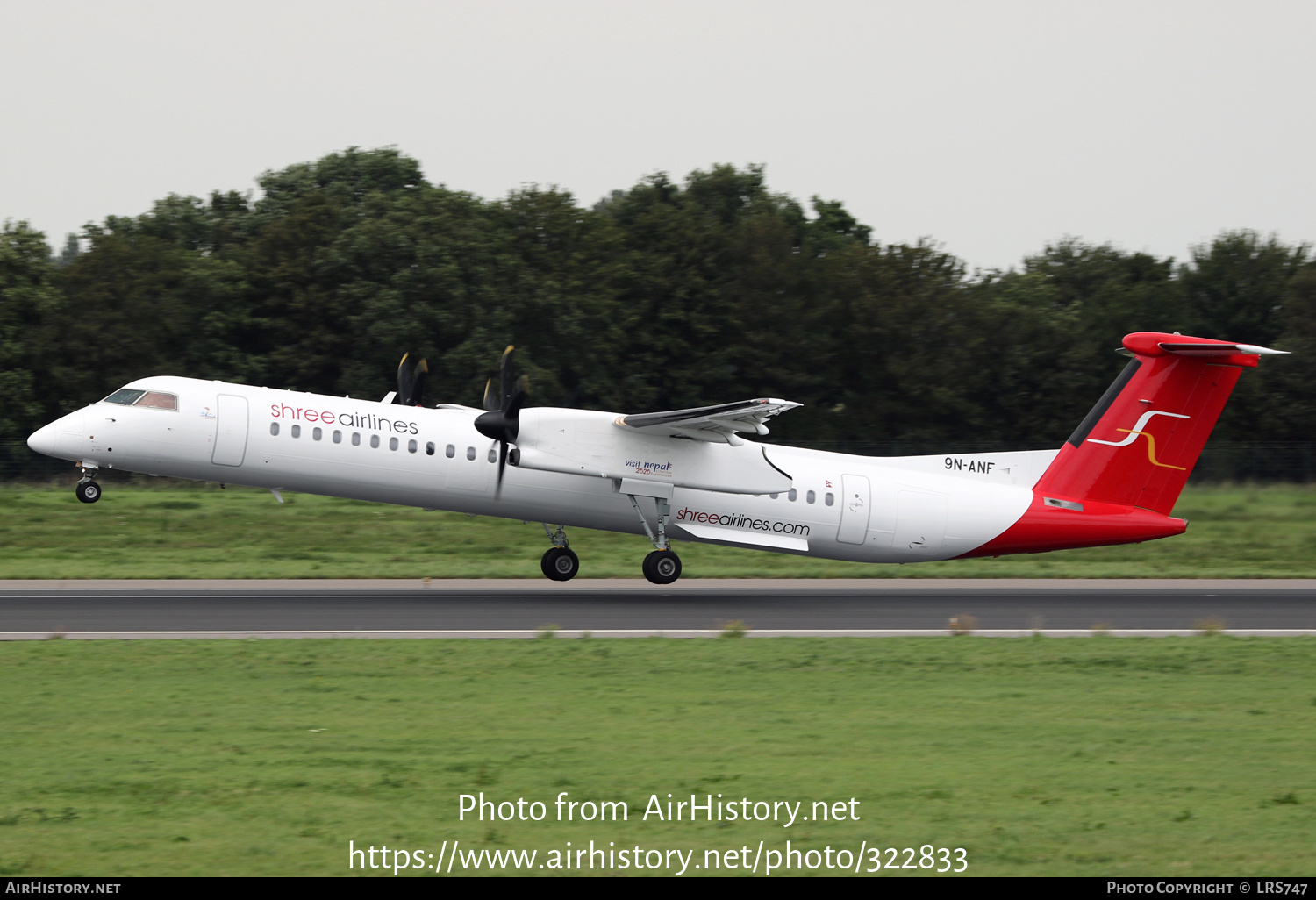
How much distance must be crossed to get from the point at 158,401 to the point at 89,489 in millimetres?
1906

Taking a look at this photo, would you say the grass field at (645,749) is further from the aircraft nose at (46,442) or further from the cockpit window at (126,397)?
the cockpit window at (126,397)

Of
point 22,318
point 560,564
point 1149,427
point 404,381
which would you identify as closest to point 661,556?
point 560,564

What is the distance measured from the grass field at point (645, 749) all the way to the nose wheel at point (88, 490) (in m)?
5.47

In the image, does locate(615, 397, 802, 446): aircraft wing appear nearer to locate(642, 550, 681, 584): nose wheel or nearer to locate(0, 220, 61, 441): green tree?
locate(642, 550, 681, 584): nose wheel

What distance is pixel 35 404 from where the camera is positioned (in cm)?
4406

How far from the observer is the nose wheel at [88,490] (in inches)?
842

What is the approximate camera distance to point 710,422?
73.6 ft

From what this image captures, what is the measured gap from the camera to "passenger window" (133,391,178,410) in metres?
21.8

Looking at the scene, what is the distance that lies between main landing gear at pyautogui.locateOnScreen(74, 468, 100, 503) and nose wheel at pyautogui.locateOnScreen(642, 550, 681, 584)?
988cm

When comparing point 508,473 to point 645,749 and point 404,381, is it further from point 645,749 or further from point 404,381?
point 645,749
